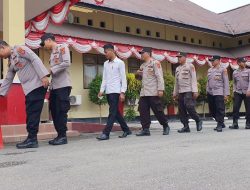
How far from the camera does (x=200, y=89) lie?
2070cm

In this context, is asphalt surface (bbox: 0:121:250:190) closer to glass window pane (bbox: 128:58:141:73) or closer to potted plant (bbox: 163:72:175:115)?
potted plant (bbox: 163:72:175:115)

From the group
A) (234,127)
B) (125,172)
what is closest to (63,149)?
(125,172)

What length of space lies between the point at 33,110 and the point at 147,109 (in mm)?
2663

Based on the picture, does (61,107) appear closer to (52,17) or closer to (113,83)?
(113,83)

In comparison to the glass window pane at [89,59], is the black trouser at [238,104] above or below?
below

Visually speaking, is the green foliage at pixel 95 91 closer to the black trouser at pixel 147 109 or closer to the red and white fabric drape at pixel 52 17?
the red and white fabric drape at pixel 52 17

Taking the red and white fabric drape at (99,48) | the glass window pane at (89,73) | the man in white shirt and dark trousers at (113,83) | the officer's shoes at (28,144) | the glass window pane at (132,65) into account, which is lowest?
the officer's shoes at (28,144)

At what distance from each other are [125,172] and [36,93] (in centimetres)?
285

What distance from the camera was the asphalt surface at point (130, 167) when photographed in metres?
3.39

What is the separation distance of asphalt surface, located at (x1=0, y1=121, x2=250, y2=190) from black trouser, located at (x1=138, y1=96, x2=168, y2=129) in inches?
82.5

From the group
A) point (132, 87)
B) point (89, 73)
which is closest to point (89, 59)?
point (89, 73)

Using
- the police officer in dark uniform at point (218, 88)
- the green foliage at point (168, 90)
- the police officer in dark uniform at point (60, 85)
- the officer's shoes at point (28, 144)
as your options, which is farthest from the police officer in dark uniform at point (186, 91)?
the green foliage at point (168, 90)

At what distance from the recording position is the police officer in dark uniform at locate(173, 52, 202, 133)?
28.5ft

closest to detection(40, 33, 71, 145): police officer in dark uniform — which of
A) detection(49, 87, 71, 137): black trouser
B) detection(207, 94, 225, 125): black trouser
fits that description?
detection(49, 87, 71, 137): black trouser
